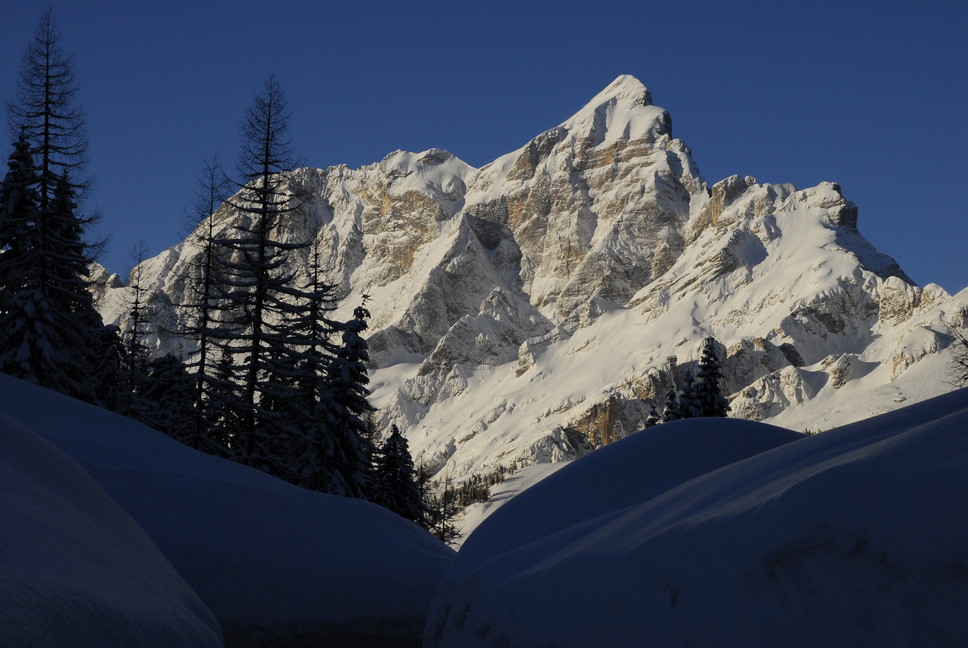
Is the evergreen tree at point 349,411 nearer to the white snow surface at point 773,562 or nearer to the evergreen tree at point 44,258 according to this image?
the evergreen tree at point 44,258

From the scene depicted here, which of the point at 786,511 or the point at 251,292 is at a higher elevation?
the point at 251,292

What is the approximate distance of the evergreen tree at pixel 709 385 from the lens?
37.6 metres

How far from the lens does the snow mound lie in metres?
4.62

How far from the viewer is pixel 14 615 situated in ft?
14.4

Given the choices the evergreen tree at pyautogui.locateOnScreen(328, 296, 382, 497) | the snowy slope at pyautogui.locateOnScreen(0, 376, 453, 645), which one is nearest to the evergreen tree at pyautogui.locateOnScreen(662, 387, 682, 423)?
the evergreen tree at pyautogui.locateOnScreen(328, 296, 382, 497)

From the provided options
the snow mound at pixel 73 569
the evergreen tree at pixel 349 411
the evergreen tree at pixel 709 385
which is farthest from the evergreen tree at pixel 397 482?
the snow mound at pixel 73 569

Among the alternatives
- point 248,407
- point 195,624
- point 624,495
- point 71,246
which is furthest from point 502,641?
point 71,246

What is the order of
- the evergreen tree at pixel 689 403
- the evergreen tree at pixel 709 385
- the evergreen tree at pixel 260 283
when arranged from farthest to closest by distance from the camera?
the evergreen tree at pixel 709 385 → the evergreen tree at pixel 689 403 → the evergreen tree at pixel 260 283

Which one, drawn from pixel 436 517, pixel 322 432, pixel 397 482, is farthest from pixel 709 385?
pixel 322 432

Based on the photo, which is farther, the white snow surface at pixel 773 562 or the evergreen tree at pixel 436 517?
the evergreen tree at pixel 436 517

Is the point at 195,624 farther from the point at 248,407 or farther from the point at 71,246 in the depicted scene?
the point at 71,246

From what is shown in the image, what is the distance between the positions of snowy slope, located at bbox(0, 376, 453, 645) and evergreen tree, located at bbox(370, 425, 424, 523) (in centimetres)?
2276

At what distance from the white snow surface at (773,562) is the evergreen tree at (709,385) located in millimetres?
30843

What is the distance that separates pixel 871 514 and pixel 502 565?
3.18m
